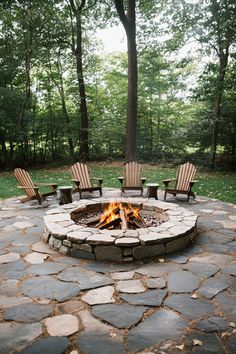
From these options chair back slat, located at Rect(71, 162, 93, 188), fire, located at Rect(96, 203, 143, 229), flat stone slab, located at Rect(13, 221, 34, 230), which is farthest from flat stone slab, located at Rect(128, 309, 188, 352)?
chair back slat, located at Rect(71, 162, 93, 188)

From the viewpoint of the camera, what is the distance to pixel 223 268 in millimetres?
2955

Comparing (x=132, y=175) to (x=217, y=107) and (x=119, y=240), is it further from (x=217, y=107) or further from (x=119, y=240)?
(x=217, y=107)

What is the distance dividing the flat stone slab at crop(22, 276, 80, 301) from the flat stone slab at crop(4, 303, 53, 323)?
0.15m

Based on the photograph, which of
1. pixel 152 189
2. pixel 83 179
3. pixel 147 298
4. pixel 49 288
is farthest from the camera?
pixel 83 179

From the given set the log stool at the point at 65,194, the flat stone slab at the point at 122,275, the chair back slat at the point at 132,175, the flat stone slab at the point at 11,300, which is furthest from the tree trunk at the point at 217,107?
the flat stone slab at the point at 11,300

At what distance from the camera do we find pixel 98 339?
1.88m

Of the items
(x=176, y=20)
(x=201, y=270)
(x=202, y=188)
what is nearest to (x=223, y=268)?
→ (x=201, y=270)

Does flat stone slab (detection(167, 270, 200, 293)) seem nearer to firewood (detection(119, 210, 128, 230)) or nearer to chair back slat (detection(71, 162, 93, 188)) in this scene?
firewood (detection(119, 210, 128, 230))

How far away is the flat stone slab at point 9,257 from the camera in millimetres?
3147

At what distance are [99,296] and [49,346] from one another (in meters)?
0.67

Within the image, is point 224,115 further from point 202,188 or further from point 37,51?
point 37,51

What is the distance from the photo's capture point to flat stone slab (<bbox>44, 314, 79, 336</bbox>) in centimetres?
195

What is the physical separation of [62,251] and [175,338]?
1.85 metres

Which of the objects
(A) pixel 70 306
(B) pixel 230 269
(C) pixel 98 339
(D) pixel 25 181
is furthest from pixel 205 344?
(D) pixel 25 181
